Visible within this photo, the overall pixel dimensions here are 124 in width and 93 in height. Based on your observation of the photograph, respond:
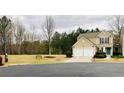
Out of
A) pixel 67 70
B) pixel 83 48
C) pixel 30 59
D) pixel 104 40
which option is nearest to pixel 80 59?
pixel 83 48

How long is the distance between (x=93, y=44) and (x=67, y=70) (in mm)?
1716

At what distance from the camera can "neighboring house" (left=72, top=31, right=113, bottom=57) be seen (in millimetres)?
9875

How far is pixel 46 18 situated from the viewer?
9367 mm

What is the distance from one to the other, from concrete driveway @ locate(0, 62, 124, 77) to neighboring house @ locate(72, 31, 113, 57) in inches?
21.9

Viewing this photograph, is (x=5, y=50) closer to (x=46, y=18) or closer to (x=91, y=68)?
(x=46, y=18)

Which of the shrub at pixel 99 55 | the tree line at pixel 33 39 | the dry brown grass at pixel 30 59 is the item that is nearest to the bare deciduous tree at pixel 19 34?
the tree line at pixel 33 39

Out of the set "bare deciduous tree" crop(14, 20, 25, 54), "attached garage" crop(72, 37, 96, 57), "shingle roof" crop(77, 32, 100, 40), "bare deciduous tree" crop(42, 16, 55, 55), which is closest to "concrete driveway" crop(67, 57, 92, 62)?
"attached garage" crop(72, 37, 96, 57)

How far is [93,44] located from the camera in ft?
33.4

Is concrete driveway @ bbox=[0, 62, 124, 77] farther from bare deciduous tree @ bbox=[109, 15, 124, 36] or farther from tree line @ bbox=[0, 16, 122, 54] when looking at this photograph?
bare deciduous tree @ bbox=[109, 15, 124, 36]

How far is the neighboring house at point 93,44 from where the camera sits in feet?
32.4

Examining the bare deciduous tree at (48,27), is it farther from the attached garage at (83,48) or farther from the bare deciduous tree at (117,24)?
the bare deciduous tree at (117,24)

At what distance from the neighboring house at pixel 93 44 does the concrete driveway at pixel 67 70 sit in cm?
56

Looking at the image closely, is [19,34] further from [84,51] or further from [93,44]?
[93,44]

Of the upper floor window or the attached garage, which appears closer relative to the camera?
the attached garage
